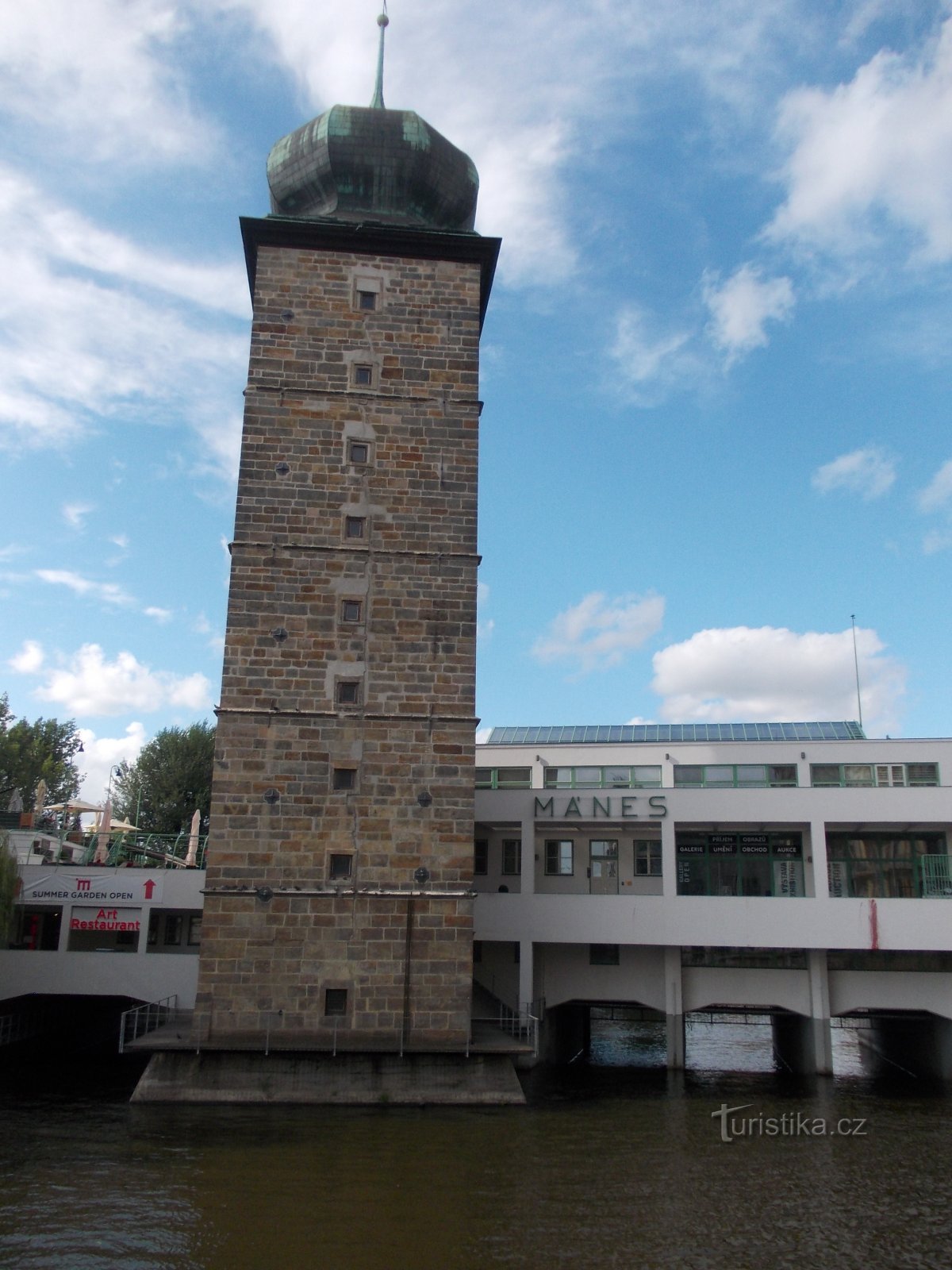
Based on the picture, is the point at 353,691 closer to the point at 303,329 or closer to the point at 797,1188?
the point at 303,329

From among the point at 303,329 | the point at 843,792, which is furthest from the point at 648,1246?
the point at 303,329

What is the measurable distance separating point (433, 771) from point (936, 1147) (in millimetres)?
12693

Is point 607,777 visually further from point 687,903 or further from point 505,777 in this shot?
point 687,903

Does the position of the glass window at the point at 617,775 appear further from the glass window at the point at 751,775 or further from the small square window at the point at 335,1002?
the small square window at the point at 335,1002

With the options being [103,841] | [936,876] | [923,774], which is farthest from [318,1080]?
[923,774]

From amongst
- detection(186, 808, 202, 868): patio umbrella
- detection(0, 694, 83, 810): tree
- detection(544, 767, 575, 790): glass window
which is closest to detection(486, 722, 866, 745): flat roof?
detection(544, 767, 575, 790): glass window

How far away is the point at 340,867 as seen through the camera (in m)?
23.9

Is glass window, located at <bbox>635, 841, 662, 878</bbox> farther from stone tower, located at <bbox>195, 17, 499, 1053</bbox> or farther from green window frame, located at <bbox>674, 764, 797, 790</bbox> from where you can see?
stone tower, located at <bbox>195, 17, 499, 1053</bbox>

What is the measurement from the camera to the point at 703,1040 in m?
42.1

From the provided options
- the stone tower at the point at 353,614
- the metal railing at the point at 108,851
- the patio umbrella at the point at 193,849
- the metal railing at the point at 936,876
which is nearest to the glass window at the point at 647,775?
the metal railing at the point at 936,876

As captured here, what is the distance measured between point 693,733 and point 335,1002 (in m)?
22.9

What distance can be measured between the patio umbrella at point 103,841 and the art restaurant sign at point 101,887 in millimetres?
2658

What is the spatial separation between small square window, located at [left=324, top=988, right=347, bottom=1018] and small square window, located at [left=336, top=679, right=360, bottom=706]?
6.46 m

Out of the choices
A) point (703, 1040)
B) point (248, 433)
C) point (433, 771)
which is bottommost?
point (703, 1040)
